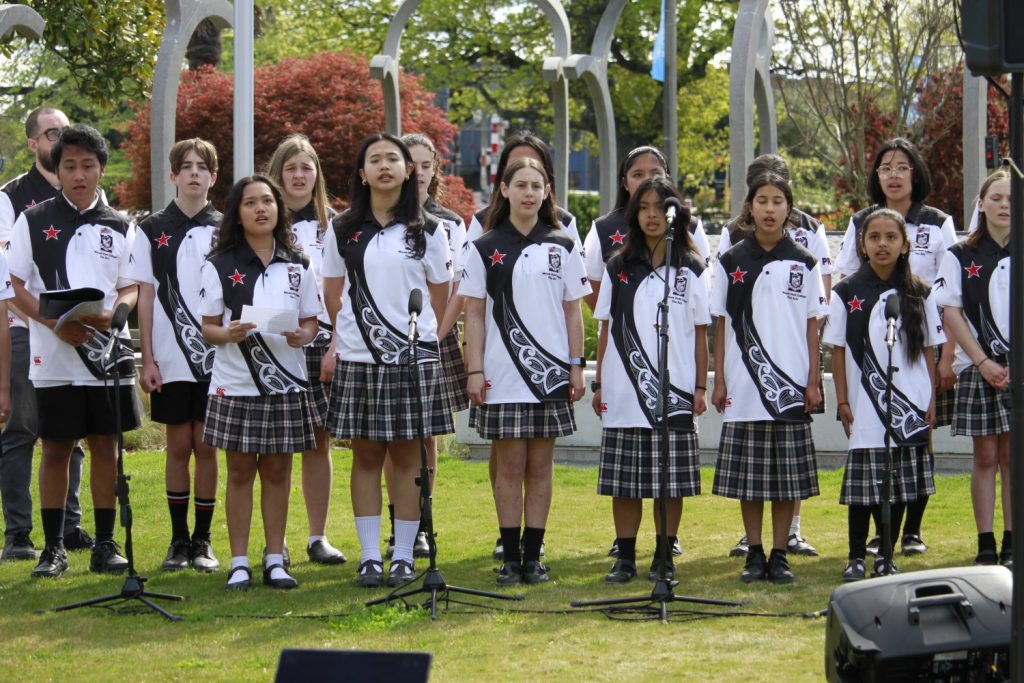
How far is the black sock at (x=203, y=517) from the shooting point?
8008 mm

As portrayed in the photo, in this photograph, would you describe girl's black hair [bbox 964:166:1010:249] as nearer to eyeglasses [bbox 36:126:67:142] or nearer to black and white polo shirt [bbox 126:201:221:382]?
black and white polo shirt [bbox 126:201:221:382]

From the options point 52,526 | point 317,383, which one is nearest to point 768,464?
point 317,383

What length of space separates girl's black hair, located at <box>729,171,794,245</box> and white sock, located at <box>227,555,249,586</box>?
9.44 feet

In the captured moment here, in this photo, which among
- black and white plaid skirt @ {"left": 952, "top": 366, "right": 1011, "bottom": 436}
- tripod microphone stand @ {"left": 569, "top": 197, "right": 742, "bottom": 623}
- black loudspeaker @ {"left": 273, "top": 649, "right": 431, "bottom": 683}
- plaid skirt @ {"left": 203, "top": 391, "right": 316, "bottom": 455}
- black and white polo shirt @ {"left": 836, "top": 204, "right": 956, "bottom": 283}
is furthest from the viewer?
black and white polo shirt @ {"left": 836, "top": 204, "right": 956, "bottom": 283}

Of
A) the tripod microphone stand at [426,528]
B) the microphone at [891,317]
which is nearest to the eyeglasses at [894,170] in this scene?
the microphone at [891,317]

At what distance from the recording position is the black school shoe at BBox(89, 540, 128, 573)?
7945mm

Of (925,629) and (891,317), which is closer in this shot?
(925,629)

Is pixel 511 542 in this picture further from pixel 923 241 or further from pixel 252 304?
pixel 923 241

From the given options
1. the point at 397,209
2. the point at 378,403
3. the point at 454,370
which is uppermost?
the point at 397,209

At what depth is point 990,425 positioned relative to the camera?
25.6ft

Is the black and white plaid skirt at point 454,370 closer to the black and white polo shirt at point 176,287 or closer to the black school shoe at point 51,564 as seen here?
the black and white polo shirt at point 176,287

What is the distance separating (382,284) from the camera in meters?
7.38

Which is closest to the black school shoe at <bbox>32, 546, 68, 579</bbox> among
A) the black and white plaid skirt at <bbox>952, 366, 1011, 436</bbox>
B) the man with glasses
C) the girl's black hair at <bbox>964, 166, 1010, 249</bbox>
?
the man with glasses

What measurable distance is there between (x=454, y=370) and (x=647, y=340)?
129 centimetres
